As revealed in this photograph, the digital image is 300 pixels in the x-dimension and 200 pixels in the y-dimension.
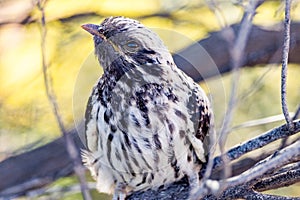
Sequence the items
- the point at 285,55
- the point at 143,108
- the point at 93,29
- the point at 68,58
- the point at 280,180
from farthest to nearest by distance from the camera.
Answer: the point at 68,58, the point at 143,108, the point at 93,29, the point at 280,180, the point at 285,55

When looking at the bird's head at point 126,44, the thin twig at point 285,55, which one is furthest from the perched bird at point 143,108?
the thin twig at point 285,55

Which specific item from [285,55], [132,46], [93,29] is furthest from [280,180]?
[93,29]

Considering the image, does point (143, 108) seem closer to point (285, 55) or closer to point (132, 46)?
point (132, 46)

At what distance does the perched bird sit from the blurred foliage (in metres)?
0.76

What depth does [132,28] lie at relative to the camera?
134 inches

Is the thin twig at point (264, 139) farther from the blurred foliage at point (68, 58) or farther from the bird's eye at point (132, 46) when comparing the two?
the blurred foliage at point (68, 58)

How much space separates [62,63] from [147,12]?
591 millimetres

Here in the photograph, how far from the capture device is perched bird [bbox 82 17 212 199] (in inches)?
135

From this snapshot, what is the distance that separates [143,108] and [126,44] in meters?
0.28

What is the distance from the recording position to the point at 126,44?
136 inches

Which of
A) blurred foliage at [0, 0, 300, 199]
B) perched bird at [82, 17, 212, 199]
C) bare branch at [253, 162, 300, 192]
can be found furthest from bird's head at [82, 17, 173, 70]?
blurred foliage at [0, 0, 300, 199]

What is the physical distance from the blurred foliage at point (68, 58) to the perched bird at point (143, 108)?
76 cm

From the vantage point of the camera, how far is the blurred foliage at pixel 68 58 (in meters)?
4.50

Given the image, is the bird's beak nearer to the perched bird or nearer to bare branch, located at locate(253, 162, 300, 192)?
the perched bird
